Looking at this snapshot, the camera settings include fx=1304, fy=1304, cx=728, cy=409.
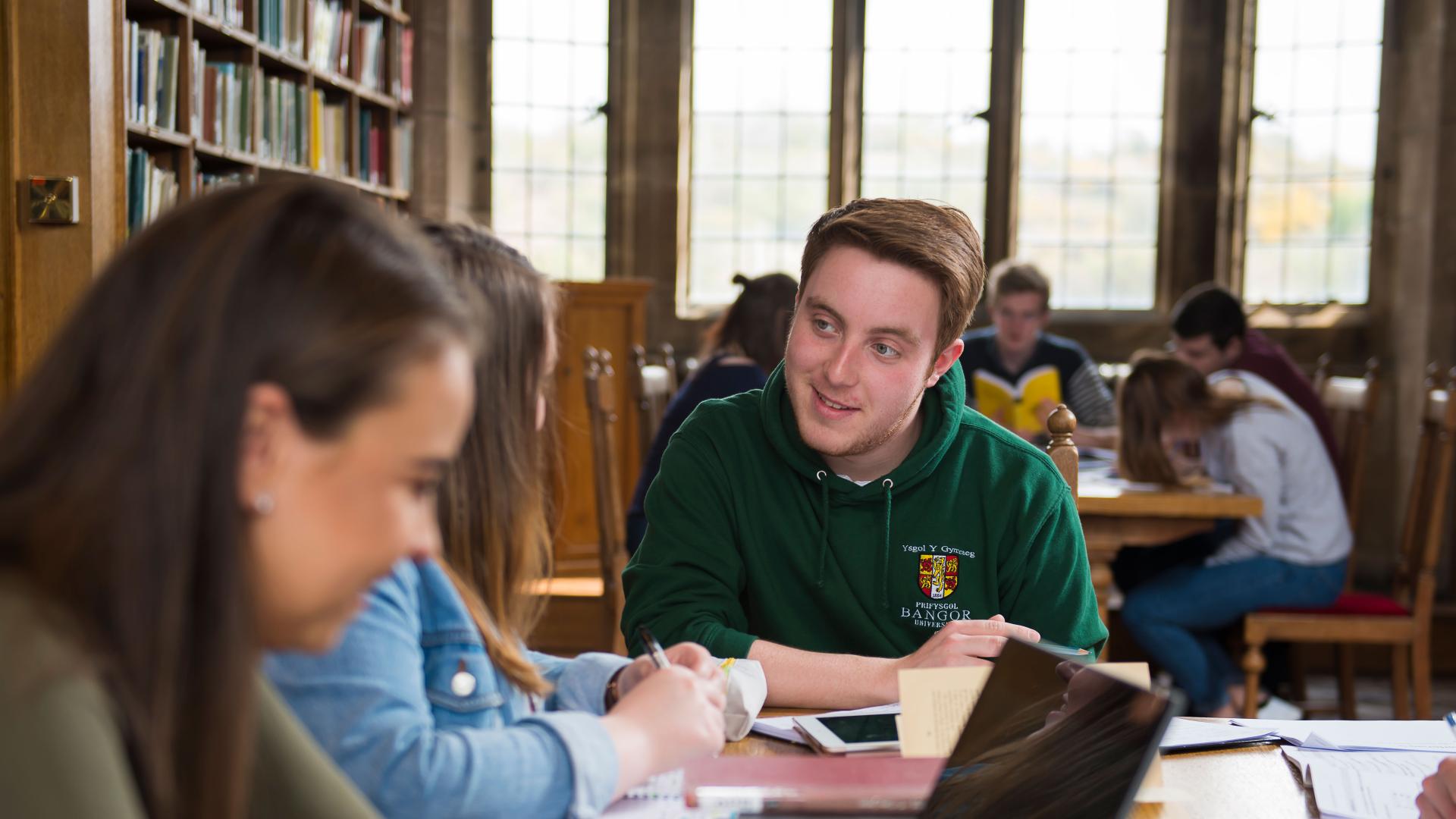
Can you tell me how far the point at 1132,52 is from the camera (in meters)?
6.31

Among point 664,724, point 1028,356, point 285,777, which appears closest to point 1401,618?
point 1028,356

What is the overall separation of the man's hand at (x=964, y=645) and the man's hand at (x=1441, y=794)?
399 millimetres

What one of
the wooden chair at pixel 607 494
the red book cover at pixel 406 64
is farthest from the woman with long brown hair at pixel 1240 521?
the red book cover at pixel 406 64

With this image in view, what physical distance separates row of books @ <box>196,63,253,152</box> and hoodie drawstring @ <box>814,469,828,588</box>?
2.98 m

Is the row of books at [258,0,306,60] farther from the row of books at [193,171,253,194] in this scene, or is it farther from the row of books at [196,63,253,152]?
the row of books at [193,171,253,194]

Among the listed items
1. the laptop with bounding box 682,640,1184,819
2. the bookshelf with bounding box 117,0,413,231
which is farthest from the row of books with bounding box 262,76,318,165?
the laptop with bounding box 682,640,1184,819

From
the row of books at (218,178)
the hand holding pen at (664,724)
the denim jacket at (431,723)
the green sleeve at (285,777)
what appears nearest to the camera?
the green sleeve at (285,777)

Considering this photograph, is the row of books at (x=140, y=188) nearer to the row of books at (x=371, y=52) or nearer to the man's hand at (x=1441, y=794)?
the row of books at (x=371, y=52)

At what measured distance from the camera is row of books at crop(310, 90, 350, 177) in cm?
486

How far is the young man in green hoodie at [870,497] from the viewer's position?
1637 millimetres

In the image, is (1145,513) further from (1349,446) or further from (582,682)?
(582,682)

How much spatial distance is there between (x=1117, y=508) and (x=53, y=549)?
119 inches

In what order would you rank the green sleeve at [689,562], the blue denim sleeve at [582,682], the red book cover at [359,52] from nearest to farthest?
1. the blue denim sleeve at [582,682]
2. the green sleeve at [689,562]
3. the red book cover at [359,52]

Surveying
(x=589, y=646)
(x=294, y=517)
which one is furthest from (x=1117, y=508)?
(x=294, y=517)
